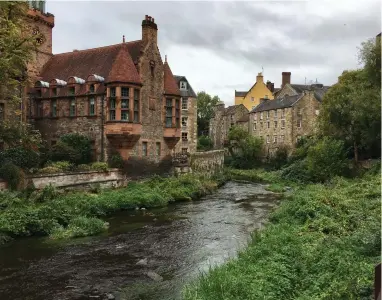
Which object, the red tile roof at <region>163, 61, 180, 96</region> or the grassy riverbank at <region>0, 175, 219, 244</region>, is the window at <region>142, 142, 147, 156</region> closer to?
the grassy riverbank at <region>0, 175, 219, 244</region>

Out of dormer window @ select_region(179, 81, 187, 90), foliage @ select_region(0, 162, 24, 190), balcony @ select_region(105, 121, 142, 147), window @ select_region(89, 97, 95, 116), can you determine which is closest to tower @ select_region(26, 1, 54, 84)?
window @ select_region(89, 97, 95, 116)

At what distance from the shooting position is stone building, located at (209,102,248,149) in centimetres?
7112

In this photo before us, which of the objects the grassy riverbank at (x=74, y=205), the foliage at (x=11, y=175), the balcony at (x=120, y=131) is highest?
the balcony at (x=120, y=131)

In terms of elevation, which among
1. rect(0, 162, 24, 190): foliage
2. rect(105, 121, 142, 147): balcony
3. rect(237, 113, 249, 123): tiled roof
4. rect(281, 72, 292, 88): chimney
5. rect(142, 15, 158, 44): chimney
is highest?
rect(281, 72, 292, 88): chimney

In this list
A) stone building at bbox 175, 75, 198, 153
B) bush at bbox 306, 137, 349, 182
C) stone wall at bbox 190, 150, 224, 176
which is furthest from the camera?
stone building at bbox 175, 75, 198, 153

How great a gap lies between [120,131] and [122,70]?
450 cm

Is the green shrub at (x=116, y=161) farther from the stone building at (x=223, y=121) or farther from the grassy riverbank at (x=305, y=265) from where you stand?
the stone building at (x=223, y=121)

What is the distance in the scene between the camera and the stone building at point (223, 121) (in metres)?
71.1

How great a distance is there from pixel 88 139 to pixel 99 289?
20096mm

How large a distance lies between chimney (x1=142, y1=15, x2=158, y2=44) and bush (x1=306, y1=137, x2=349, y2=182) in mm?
17143

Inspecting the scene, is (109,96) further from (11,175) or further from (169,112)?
(11,175)

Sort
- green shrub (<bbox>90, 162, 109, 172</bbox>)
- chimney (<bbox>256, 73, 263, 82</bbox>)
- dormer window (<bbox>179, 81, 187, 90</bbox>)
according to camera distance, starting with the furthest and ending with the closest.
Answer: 1. chimney (<bbox>256, 73, 263, 82</bbox>)
2. dormer window (<bbox>179, 81, 187, 90</bbox>)
3. green shrub (<bbox>90, 162, 109, 172</bbox>)

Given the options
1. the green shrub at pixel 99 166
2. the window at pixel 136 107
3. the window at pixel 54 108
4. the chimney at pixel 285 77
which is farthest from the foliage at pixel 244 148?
the green shrub at pixel 99 166

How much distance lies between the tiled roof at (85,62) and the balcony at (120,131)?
3792 mm
